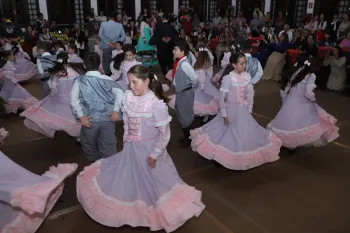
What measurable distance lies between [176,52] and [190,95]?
64 cm

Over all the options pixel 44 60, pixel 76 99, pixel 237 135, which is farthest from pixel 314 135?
pixel 44 60

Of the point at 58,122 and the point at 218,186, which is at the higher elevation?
the point at 58,122

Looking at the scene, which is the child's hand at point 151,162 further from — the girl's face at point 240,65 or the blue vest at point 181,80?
the blue vest at point 181,80

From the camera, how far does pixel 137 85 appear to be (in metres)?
2.92

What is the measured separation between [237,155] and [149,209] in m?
1.44

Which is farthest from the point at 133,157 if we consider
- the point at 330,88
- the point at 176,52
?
the point at 330,88

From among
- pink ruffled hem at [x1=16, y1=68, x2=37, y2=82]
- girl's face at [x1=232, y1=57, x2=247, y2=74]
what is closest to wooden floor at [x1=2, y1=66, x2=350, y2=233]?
girl's face at [x1=232, y1=57, x2=247, y2=74]

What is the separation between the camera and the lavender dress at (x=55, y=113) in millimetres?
4824

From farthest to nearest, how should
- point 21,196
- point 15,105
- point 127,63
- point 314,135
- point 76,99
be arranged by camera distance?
point 15,105 → point 127,63 → point 314,135 → point 76,99 → point 21,196

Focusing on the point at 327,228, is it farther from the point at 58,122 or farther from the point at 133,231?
the point at 58,122

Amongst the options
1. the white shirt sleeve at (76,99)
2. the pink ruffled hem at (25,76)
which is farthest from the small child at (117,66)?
the pink ruffled hem at (25,76)

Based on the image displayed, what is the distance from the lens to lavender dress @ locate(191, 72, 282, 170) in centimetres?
399

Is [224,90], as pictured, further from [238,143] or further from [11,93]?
[11,93]

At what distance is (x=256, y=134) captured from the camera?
4102mm
